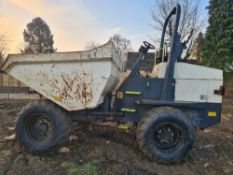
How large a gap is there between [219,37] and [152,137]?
16.0 metres

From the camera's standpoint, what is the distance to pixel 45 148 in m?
3.78

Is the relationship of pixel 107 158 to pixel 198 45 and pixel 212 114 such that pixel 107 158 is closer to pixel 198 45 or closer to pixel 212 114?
pixel 212 114

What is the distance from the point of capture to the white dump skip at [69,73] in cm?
364

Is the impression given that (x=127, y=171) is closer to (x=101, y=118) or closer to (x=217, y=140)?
(x=101, y=118)

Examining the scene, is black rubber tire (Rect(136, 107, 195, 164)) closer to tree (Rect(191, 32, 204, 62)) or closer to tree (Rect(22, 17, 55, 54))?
tree (Rect(191, 32, 204, 62))

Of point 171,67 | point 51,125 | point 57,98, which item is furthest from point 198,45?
point 51,125

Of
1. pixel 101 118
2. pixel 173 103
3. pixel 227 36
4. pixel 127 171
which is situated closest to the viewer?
pixel 127 171

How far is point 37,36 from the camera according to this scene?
1412 inches

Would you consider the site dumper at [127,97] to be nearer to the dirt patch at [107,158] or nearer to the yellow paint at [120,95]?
the yellow paint at [120,95]

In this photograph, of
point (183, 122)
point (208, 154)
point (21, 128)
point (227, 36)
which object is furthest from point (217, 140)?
point (227, 36)

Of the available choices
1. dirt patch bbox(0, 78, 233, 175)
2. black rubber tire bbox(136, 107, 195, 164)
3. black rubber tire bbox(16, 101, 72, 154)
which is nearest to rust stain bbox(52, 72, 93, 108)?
black rubber tire bbox(16, 101, 72, 154)

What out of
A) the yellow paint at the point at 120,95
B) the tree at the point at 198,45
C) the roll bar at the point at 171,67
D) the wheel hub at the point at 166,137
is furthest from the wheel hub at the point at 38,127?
the tree at the point at 198,45

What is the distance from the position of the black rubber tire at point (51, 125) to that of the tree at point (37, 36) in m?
33.2

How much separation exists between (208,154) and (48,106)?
10.0 ft
